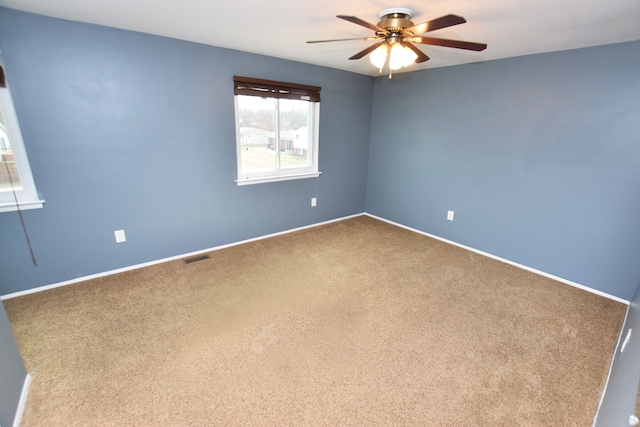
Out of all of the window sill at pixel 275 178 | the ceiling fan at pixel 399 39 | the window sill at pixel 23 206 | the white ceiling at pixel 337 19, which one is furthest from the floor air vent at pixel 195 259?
the ceiling fan at pixel 399 39

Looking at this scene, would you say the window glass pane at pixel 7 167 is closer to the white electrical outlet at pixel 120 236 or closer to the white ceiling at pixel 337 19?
the white electrical outlet at pixel 120 236

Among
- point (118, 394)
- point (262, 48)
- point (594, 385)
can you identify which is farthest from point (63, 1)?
point (594, 385)

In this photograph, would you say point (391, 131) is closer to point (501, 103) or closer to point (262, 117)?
point (501, 103)

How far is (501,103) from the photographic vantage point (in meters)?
3.16

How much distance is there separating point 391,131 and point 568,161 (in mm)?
2127

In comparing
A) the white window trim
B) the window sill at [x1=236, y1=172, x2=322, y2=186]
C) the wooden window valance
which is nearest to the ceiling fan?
the wooden window valance

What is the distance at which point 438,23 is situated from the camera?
1498 millimetres

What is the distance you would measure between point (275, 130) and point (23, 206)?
7.98 feet

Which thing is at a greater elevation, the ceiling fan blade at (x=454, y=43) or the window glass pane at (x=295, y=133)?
the ceiling fan blade at (x=454, y=43)

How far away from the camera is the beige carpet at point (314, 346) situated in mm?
1573

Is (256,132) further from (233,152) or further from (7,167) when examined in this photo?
(7,167)

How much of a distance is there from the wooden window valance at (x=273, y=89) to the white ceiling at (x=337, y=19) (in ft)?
1.28

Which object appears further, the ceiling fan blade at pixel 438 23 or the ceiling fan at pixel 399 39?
the ceiling fan at pixel 399 39

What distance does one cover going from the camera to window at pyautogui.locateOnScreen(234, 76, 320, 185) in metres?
3.28
